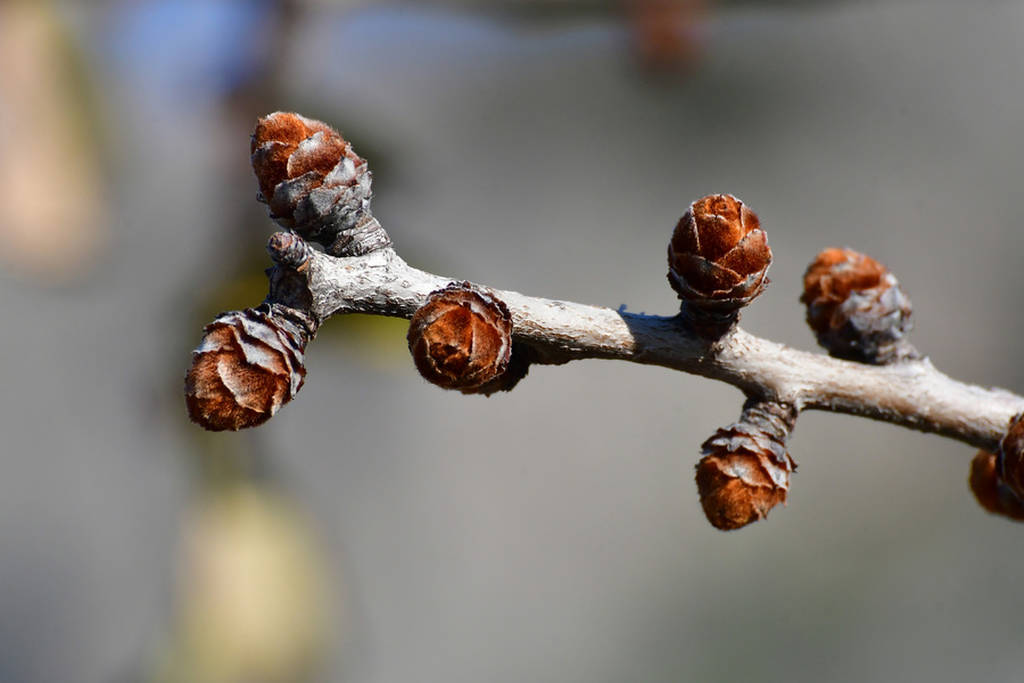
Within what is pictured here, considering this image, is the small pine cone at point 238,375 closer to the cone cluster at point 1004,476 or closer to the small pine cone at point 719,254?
the small pine cone at point 719,254

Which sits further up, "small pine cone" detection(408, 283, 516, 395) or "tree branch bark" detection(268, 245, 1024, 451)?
"tree branch bark" detection(268, 245, 1024, 451)

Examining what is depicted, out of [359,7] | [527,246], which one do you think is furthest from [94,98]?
[527,246]

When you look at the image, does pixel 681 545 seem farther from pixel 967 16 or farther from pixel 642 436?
pixel 967 16

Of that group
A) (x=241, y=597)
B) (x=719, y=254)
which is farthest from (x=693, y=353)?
(x=241, y=597)

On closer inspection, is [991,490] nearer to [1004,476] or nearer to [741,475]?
[1004,476]

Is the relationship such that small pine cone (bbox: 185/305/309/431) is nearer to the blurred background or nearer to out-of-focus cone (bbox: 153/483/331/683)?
out-of-focus cone (bbox: 153/483/331/683)

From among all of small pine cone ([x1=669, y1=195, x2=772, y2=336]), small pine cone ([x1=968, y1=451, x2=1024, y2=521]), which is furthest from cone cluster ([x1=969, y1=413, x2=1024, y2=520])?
small pine cone ([x1=669, y1=195, x2=772, y2=336])

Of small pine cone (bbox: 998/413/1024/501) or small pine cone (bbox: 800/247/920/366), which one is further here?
small pine cone (bbox: 800/247/920/366)
